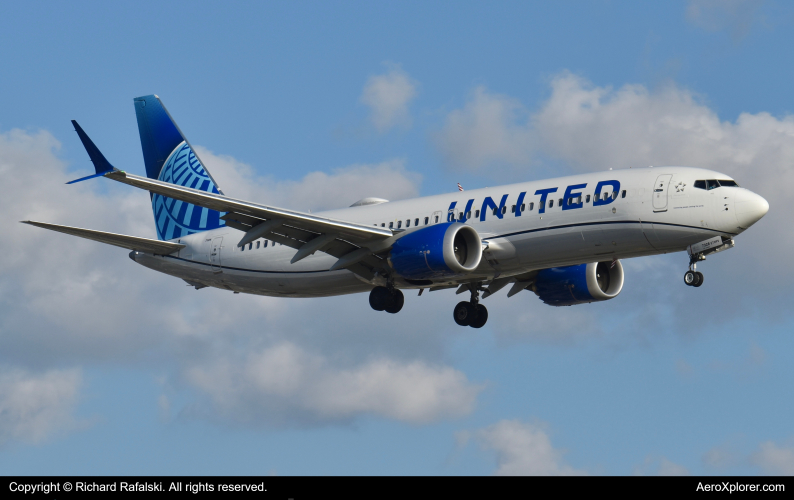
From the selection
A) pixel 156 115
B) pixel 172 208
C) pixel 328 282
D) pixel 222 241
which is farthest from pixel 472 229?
pixel 156 115

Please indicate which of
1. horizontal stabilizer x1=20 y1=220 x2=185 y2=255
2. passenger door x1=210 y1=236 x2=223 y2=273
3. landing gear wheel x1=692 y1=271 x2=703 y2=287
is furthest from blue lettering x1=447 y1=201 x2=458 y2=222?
horizontal stabilizer x1=20 y1=220 x2=185 y2=255

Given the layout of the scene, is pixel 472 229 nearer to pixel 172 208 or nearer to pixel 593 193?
pixel 593 193

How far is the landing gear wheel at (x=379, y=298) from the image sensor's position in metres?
41.1

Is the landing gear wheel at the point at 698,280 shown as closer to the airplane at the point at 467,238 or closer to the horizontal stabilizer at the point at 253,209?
the airplane at the point at 467,238

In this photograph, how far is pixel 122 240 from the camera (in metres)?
43.2

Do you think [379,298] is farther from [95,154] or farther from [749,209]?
[749,209]

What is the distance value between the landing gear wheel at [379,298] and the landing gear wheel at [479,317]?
490 cm

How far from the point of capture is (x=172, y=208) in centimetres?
4991

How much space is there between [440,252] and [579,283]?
9391mm

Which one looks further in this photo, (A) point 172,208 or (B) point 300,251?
(A) point 172,208

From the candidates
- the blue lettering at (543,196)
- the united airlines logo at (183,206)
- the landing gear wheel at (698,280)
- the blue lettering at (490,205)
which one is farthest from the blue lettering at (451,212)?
the united airlines logo at (183,206)

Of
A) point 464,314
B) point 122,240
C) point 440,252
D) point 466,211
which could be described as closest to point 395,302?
point 464,314

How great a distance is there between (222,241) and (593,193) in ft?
57.5

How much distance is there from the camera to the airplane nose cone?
34.1 m
